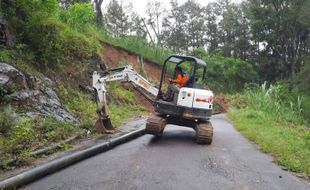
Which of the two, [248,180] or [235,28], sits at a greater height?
[235,28]

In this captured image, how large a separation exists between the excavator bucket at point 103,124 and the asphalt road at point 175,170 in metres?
1.13

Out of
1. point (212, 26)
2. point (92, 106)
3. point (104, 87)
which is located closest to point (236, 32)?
point (212, 26)

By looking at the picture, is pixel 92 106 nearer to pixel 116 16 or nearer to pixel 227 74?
pixel 227 74

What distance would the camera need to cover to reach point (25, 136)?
833 cm

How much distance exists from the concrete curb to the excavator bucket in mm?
856

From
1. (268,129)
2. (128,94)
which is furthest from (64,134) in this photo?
(128,94)

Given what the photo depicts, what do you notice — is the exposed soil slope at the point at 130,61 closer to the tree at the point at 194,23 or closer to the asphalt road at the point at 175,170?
the asphalt road at the point at 175,170

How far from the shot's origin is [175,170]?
7340 mm

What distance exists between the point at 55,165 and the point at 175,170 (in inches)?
89.0

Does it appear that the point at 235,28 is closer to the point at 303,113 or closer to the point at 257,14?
the point at 257,14

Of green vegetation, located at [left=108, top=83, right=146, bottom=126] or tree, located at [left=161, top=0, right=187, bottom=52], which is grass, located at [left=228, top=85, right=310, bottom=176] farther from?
tree, located at [left=161, top=0, right=187, bottom=52]

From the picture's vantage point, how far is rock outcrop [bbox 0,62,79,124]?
9.57 meters

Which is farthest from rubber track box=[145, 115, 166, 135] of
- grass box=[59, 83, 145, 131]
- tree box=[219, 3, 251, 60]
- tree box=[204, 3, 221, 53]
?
tree box=[204, 3, 221, 53]

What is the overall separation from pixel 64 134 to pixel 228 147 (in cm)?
432
